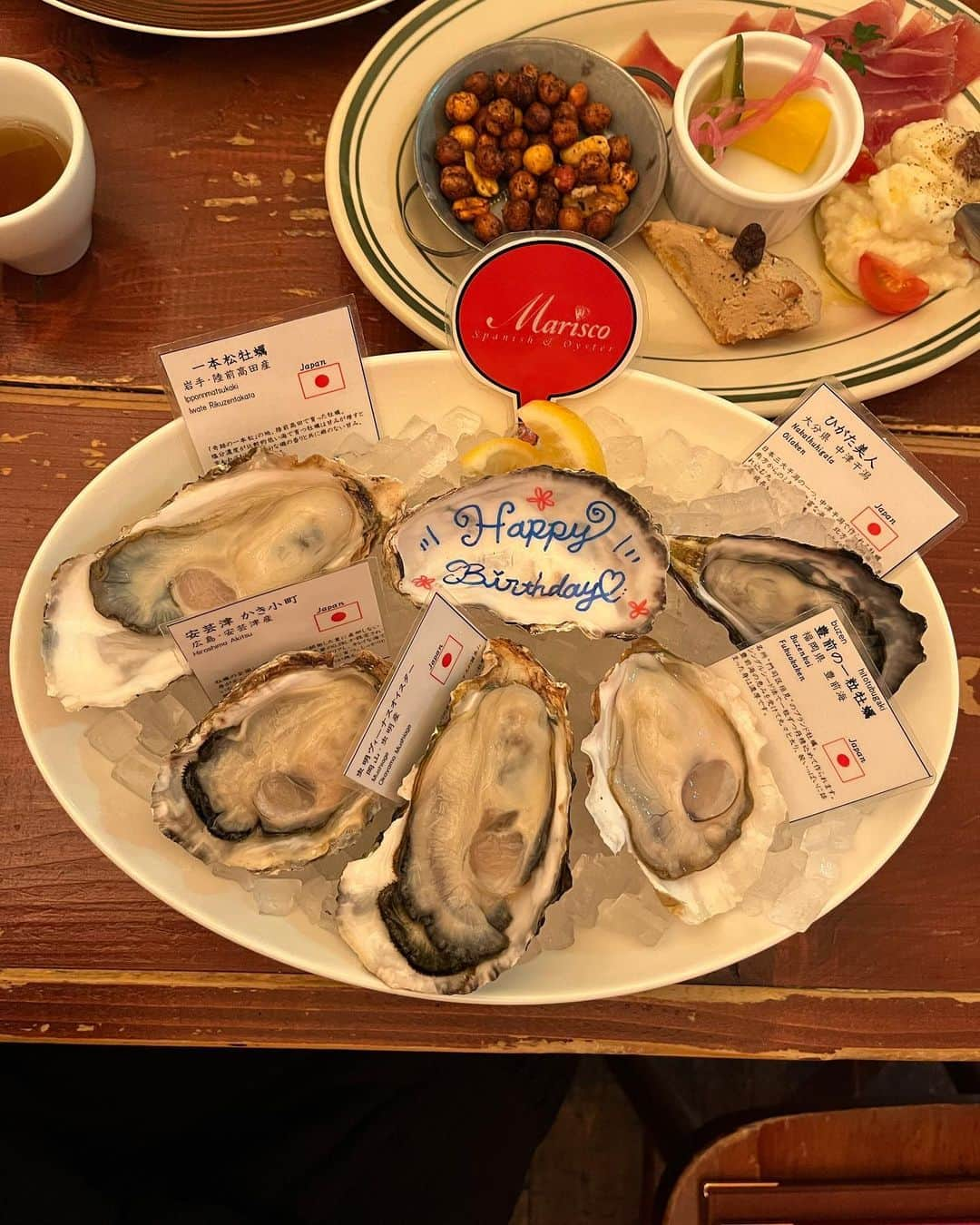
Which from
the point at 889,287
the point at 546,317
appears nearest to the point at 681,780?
the point at 546,317

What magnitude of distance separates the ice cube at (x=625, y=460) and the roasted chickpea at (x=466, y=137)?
432 mm

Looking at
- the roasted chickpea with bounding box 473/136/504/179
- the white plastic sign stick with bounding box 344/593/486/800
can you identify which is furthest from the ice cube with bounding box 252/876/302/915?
the roasted chickpea with bounding box 473/136/504/179

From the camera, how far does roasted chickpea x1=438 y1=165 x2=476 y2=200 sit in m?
1.04

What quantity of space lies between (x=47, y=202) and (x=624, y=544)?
2.20ft

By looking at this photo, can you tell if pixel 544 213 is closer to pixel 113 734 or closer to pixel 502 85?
→ pixel 502 85

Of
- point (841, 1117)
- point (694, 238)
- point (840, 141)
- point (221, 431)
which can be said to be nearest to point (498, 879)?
point (221, 431)

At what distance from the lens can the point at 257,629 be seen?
0.73m

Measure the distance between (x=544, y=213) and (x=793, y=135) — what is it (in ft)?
1.04

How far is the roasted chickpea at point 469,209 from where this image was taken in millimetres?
1037

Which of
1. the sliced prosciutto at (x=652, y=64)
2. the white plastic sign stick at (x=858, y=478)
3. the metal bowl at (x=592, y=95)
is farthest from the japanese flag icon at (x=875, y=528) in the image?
the sliced prosciutto at (x=652, y=64)

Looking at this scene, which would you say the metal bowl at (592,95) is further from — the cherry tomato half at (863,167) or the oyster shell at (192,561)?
the oyster shell at (192,561)

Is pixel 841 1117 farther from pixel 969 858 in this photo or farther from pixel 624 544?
pixel 624 544

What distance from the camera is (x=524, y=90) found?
1.06m

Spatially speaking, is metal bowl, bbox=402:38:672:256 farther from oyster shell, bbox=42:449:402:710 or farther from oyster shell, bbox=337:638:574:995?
Result: oyster shell, bbox=337:638:574:995
